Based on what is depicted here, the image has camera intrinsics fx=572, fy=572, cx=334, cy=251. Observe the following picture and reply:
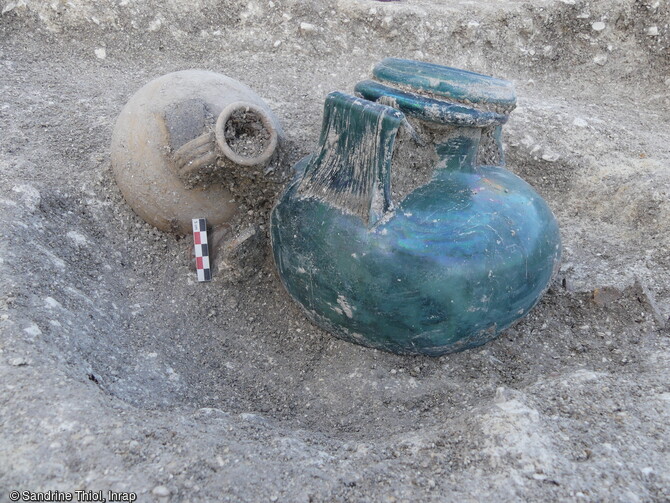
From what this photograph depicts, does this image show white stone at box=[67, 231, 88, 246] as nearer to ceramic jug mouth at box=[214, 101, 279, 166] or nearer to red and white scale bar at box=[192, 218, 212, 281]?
red and white scale bar at box=[192, 218, 212, 281]

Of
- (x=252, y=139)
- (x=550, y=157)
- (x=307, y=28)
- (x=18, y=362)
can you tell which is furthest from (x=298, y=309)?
(x=307, y=28)

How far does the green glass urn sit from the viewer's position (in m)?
1.89

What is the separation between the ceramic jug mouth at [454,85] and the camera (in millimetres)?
1951

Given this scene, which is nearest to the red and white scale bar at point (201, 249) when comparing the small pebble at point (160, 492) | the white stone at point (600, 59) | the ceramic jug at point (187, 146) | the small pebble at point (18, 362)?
the ceramic jug at point (187, 146)

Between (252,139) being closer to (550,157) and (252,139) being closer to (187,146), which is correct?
(187,146)

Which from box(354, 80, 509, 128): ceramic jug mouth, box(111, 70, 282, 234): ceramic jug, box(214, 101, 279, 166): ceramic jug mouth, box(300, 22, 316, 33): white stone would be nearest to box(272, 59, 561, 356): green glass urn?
box(354, 80, 509, 128): ceramic jug mouth

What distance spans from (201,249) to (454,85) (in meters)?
1.24

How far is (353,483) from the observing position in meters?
1.54

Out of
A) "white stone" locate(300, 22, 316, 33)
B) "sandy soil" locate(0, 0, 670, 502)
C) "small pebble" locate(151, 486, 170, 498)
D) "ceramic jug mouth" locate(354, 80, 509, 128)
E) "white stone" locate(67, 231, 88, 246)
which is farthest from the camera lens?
"white stone" locate(300, 22, 316, 33)

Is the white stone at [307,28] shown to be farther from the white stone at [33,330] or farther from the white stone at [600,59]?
the white stone at [33,330]

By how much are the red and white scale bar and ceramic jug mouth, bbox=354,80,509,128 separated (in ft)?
3.08

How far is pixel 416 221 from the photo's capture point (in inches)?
74.9

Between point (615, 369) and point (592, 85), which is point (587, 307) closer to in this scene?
point (615, 369)

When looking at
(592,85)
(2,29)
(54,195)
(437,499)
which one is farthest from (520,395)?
(2,29)
